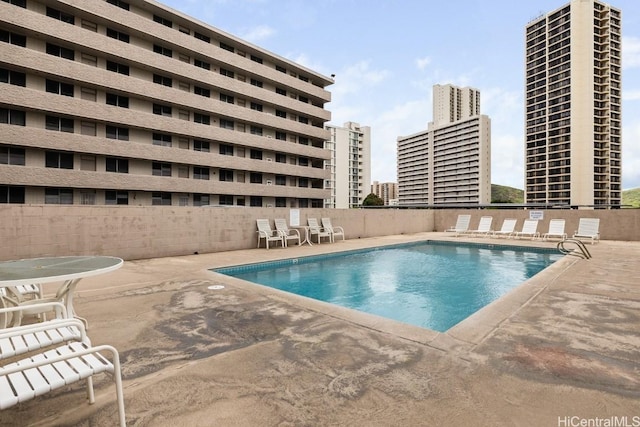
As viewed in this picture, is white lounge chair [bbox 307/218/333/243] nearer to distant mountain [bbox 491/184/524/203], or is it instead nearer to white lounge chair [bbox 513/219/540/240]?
white lounge chair [bbox 513/219/540/240]

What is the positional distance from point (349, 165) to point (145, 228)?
218 ft

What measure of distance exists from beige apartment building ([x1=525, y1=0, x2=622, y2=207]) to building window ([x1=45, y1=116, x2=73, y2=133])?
76.9 m

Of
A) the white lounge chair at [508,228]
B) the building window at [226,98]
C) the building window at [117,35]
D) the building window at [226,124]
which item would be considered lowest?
the white lounge chair at [508,228]

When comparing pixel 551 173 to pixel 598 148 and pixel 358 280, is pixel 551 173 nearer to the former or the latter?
pixel 598 148

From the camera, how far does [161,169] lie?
26328 millimetres

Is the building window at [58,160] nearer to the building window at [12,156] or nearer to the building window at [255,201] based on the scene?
the building window at [12,156]

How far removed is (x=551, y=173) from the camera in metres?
66.5

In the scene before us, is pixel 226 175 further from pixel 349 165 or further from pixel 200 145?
pixel 349 165

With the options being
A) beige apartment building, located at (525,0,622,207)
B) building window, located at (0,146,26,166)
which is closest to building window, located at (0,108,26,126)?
building window, located at (0,146,26,166)

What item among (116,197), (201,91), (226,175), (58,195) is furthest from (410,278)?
(201,91)

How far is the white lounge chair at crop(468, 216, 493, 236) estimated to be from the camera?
1675 cm

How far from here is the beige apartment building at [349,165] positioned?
69.9m

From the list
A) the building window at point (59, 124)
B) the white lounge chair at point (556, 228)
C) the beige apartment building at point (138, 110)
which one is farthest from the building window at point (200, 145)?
the white lounge chair at point (556, 228)

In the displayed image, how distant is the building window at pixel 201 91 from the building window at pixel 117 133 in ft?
23.2
